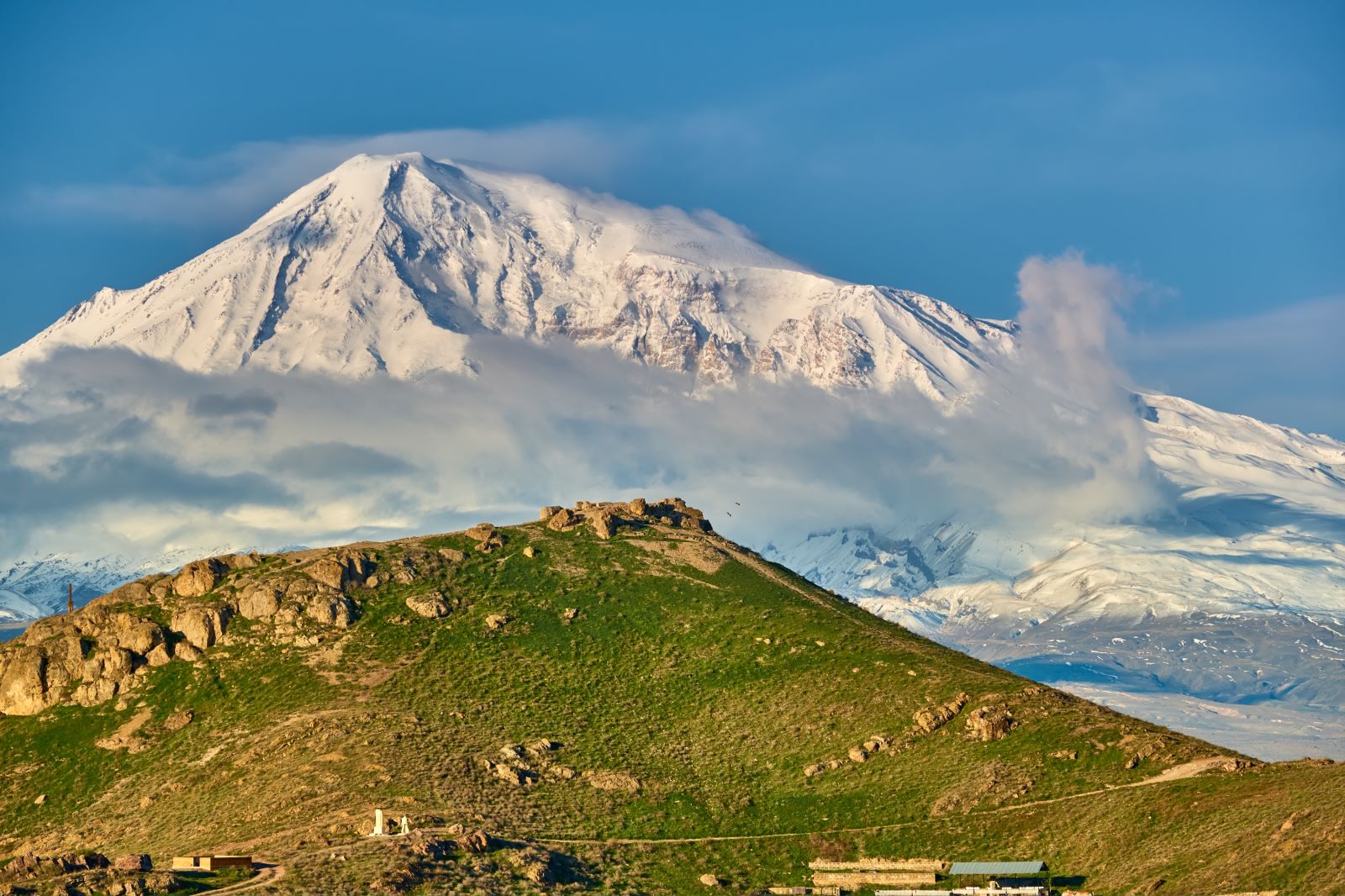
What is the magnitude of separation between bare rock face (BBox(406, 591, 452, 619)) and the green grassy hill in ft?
0.83

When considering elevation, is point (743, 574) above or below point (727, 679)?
above

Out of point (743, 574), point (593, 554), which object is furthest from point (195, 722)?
point (743, 574)

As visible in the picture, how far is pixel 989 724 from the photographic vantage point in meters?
122

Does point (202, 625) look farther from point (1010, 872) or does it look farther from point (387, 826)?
point (1010, 872)

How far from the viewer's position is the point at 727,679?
13662 centimetres

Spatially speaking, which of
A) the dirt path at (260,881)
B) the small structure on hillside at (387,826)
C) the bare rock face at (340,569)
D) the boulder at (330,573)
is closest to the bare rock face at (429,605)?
the bare rock face at (340,569)

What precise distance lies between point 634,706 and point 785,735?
1344 cm

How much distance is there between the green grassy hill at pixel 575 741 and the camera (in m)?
103

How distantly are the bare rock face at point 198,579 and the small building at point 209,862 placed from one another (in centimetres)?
5025

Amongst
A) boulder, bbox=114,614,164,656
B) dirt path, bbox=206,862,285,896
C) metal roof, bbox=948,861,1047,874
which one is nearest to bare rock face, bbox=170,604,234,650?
boulder, bbox=114,614,164,656

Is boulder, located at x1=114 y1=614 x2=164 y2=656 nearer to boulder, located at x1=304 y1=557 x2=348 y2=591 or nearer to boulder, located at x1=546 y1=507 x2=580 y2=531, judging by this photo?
boulder, located at x1=304 y1=557 x2=348 y2=591

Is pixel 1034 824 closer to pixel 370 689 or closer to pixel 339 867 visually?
pixel 339 867

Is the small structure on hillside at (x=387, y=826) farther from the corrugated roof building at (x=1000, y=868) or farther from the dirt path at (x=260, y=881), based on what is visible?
the corrugated roof building at (x=1000, y=868)

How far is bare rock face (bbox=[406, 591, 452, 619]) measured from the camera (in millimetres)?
142875
